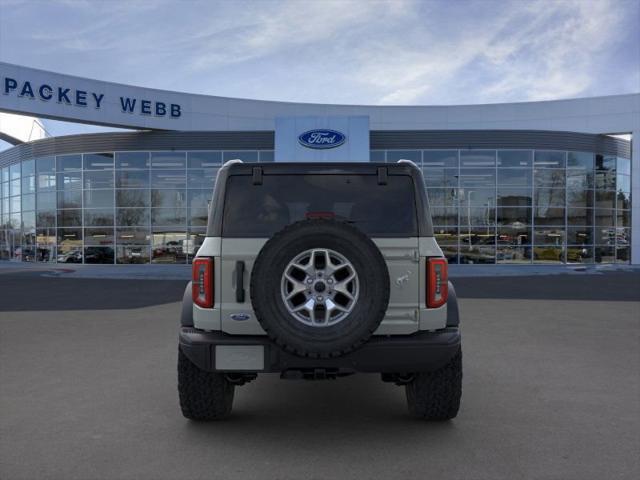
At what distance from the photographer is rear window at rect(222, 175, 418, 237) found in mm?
3707

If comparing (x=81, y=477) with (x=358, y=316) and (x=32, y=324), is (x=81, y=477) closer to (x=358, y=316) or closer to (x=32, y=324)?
(x=358, y=316)

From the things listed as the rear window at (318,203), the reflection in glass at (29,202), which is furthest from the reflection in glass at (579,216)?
the reflection in glass at (29,202)

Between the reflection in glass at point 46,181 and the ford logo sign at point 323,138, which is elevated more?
the ford logo sign at point 323,138

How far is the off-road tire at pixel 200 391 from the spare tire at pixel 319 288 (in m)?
0.97

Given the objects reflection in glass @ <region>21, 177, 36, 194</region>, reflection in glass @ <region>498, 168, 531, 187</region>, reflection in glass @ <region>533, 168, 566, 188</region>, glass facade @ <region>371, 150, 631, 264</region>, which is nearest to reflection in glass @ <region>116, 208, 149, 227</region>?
reflection in glass @ <region>21, 177, 36, 194</region>

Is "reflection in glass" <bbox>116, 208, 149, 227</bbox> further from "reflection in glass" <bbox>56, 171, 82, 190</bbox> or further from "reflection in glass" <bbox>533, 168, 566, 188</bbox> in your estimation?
"reflection in glass" <bbox>533, 168, 566, 188</bbox>

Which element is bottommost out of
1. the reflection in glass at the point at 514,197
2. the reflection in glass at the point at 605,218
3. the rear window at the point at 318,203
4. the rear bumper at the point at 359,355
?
the rear bumper at the point at 359,355

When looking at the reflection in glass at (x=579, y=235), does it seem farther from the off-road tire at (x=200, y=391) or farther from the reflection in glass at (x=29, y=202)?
the reflection in glass at (x=29, y=202)

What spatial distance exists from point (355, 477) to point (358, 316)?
101 centimetres

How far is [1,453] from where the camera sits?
352cm

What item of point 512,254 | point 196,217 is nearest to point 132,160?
point 196,217

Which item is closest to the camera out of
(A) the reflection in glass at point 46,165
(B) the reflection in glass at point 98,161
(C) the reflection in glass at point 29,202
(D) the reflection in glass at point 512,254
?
(D) the reflection in glass at point 512,254

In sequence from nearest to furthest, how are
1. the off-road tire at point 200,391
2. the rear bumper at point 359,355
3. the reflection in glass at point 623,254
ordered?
the rear bumper at point 359,355, the off-road tire at point 200,391, the reflection in glass at point 623,254

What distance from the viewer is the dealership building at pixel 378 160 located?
25000 millimetres
